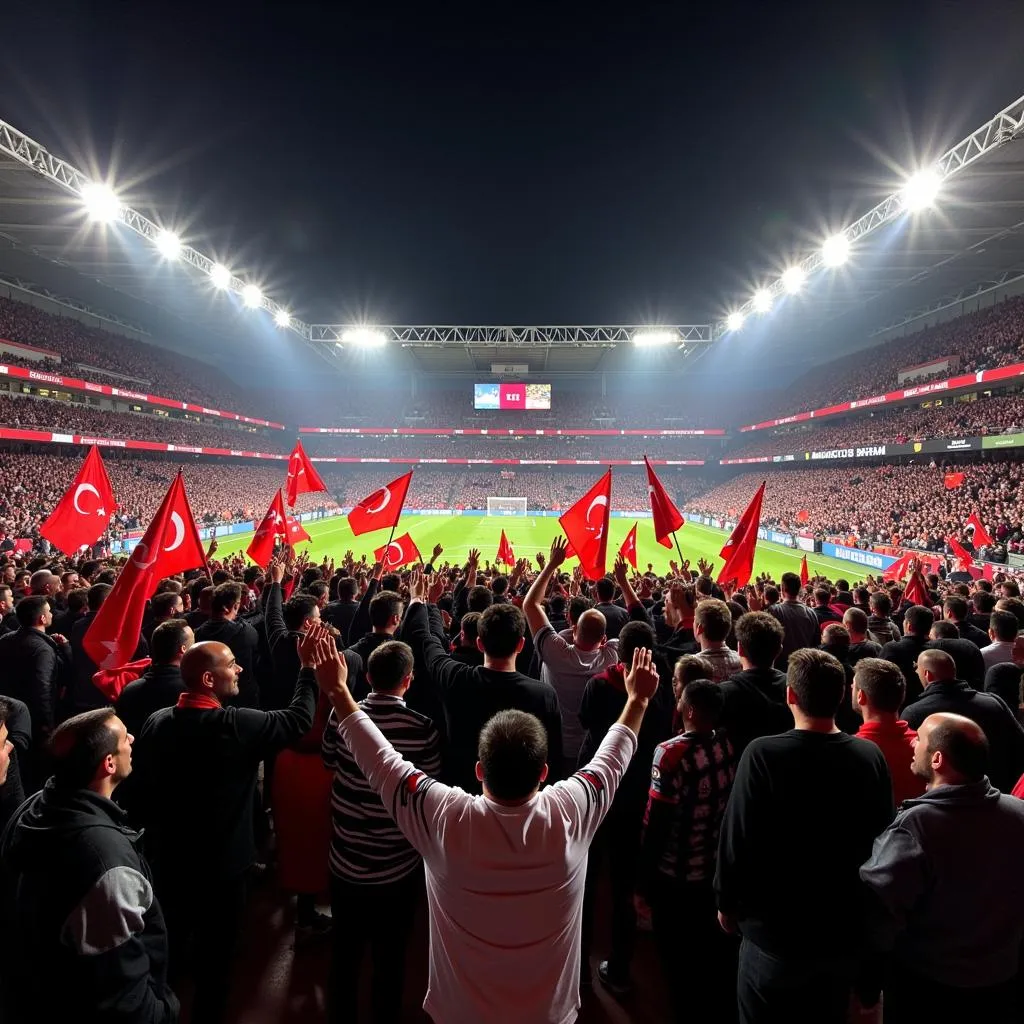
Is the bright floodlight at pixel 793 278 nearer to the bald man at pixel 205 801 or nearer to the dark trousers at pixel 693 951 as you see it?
the dark trousers at pixel 693 951

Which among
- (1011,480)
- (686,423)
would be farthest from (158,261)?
(686,423)

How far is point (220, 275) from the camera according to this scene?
105ft

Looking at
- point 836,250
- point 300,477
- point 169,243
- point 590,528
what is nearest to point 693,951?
point 590,528

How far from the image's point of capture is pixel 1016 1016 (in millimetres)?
2963

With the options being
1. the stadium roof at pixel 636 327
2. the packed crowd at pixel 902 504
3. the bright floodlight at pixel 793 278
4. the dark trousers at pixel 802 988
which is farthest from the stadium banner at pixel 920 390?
the dark trousers at pixel 802 988

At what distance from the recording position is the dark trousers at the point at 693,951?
2.90m

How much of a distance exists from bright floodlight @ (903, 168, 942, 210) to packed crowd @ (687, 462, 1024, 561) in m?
13.6

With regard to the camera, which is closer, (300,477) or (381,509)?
(381,509)

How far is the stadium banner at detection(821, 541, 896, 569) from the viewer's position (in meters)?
23.9

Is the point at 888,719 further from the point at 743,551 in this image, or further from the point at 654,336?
the point at 654,336

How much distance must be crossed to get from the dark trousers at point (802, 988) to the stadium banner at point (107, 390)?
41421mm

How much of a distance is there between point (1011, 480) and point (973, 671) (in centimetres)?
2926

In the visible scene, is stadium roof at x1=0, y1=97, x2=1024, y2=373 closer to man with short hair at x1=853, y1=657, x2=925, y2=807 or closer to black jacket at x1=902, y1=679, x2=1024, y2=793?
black jacket at x1=902, y1=679, x2=1024, y2=793

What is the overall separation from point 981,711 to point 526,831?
3566 millimetres
